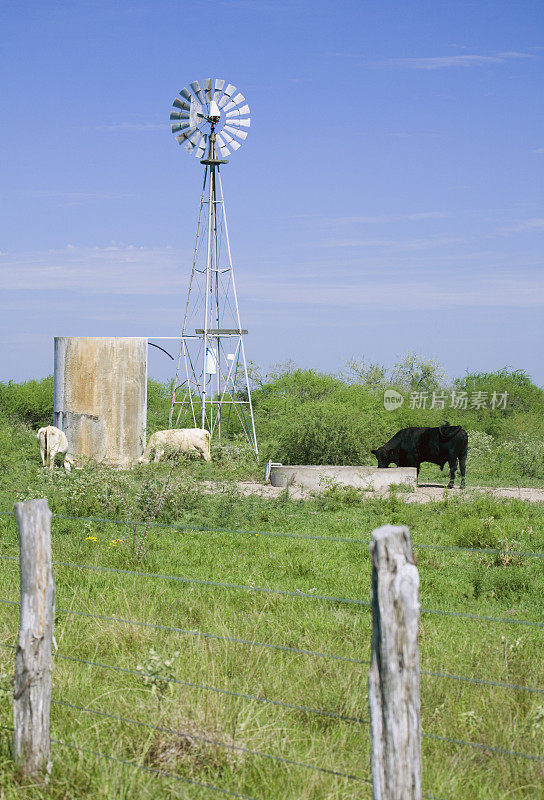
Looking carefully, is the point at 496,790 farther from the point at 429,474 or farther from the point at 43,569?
the point at 429,474

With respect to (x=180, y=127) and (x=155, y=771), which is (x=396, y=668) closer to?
(x=155, y=771)

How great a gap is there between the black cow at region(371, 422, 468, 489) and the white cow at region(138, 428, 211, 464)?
165 inches

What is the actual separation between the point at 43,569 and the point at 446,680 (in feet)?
8.10

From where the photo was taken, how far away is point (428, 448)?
1728 centimetres

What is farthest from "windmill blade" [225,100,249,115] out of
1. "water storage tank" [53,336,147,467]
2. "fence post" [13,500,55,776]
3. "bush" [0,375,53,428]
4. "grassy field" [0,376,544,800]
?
"fence post" [13,500,55,776]

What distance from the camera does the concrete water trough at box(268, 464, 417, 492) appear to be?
15.8 m

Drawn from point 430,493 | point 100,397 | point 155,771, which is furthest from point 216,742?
point 100,397

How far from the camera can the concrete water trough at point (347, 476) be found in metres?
15.8

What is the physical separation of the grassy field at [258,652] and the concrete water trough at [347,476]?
4.08 m

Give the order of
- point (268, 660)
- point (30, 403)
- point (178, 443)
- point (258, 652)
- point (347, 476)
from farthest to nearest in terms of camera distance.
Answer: point (30, 403)
point (178, 443)
point (347, 476)
point (258, 652)
point (268, 660)

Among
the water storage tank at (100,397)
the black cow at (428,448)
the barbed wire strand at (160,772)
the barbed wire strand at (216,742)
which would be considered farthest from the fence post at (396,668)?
the water storage tank at (100,397)

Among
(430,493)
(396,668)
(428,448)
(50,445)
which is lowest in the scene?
(430,493)

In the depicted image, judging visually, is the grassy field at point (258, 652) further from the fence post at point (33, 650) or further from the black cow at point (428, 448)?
the black cow at point (428, 448)

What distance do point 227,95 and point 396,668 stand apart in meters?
20.3
